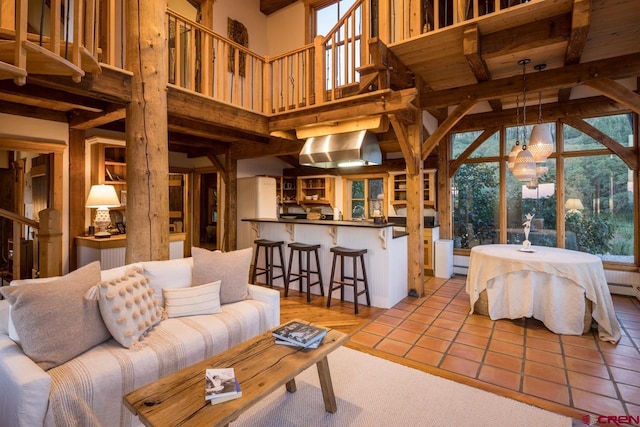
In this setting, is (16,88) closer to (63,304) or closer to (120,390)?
(63,304)

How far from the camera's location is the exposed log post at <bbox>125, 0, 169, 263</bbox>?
9.30ft

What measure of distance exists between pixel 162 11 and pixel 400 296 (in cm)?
420

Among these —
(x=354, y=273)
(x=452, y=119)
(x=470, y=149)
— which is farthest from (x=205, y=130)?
(x=470, y=149)

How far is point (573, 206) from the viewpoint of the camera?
5.10m

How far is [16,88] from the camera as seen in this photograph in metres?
3.25

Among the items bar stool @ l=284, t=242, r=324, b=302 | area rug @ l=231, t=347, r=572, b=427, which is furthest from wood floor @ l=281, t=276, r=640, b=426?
bar stool @ l=284, t=242, r=324, b=302

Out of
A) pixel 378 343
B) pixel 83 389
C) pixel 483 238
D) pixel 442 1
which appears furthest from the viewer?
pixel 483 238

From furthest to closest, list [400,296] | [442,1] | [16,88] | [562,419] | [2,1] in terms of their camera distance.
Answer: [442,1], [400,296], [16,88], [2,1], [562,419]

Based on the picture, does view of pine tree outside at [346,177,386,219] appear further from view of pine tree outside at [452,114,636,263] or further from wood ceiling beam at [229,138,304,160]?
wood ceiling beam at [229,138,304,160]

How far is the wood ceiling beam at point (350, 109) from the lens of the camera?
3.69 m

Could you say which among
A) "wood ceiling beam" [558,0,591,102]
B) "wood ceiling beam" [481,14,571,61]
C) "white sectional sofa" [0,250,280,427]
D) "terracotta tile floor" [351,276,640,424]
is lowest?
"terracotta tile floor" [351,276,640,424]

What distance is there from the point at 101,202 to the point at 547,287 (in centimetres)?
537

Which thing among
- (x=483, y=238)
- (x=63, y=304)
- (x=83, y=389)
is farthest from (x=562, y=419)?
(x=483, y=238)

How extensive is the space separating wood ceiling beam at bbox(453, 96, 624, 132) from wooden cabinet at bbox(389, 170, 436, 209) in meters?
1.02
